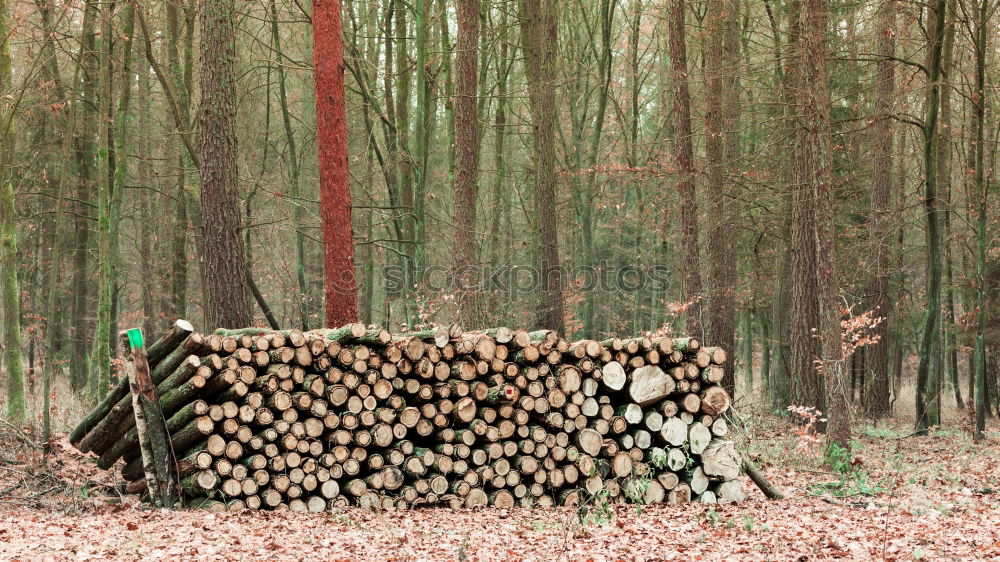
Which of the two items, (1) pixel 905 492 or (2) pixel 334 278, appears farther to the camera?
(2) pixel 334 278

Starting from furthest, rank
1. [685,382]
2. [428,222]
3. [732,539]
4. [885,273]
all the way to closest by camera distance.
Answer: [428,222] < [885,273] < [685,382] < [732,539]

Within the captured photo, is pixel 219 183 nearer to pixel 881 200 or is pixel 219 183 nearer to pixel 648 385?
pixel 648 385

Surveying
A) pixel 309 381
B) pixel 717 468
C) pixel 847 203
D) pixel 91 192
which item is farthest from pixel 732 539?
pixel 91 192

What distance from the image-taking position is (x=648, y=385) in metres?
8.03

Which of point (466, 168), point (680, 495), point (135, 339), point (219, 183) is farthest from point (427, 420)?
point (466, 168)

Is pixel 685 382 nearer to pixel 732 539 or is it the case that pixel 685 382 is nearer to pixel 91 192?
pixel 732 539

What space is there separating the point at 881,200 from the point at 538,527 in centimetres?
1067

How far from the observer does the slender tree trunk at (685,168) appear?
14.4m

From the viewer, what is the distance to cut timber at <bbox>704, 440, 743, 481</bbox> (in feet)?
26.6

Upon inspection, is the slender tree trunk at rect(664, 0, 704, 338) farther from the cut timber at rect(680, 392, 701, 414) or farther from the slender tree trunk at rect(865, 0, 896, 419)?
the cut timber at rect(680, 392, 701, 414)

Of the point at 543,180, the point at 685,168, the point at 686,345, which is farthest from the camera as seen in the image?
the point at 543,180

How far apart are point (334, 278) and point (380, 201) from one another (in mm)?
13889

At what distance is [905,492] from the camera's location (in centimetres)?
827

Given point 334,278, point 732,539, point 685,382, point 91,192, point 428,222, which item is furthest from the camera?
point 428,222
